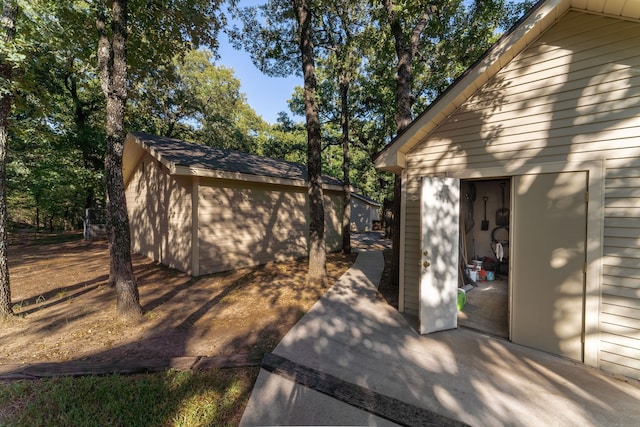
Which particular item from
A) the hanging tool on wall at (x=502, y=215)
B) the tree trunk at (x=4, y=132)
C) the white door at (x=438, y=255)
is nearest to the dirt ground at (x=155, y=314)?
the tree trunk at (x=4, y=132)

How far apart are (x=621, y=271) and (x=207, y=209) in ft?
26.1

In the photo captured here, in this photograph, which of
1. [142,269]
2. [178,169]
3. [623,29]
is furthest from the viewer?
[142,269]

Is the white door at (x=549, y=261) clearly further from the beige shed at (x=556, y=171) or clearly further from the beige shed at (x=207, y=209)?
the beige shed at (x=207, y=209)

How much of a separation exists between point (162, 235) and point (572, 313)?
9.98m

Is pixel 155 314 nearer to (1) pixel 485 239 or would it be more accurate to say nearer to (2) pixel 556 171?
(2) pixel 556 171

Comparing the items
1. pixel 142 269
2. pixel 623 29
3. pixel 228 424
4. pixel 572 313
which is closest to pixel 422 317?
pixel 572 313

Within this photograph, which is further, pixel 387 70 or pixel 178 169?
pixel 387 70

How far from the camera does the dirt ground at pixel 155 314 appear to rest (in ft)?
10.6

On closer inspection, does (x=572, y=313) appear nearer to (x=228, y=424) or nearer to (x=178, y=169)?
(x=228, y=424)

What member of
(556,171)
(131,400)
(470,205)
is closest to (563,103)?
(556,171)

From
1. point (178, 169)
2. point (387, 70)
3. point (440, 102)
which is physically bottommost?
point (178, 169)

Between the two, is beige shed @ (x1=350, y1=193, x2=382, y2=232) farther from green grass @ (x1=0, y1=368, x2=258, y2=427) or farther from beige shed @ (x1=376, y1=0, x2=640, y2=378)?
green grass @ (x1=0, y1=368, x2=258, y2=427)

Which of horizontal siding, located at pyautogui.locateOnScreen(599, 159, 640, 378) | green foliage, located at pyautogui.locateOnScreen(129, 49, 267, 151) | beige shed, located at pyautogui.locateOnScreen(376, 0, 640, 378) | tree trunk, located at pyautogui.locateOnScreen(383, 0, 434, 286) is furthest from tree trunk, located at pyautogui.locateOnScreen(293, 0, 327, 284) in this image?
green foliage, located at pyautogui.locateOnScreen(129, 49, 267, 151)

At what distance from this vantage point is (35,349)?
3.22 meters
